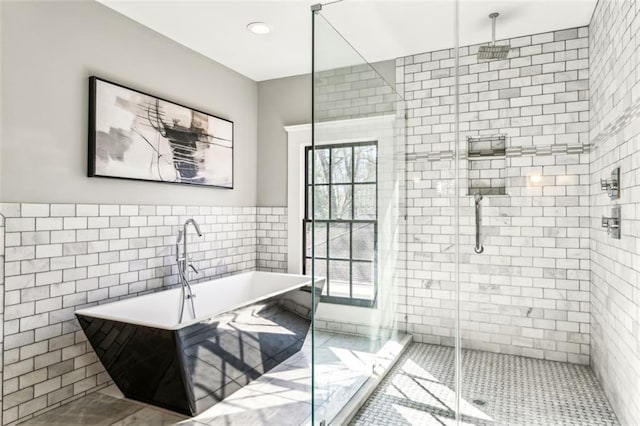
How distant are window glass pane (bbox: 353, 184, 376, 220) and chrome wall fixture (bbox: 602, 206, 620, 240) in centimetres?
131

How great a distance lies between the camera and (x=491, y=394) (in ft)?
7.64

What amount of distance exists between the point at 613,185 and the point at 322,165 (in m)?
1.56

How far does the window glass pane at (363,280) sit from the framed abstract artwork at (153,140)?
1.89 m

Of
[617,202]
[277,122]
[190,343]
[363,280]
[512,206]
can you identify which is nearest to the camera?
[617,202]

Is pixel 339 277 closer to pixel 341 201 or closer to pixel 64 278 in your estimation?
pixel 341 201

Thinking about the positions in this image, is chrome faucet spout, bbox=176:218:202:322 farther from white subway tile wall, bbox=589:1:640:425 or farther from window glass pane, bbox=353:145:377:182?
white subway tile wall, bbox=589:1:640:425

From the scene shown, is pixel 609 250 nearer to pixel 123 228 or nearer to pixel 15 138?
pixel 123 228

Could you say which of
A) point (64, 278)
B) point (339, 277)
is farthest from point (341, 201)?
point (64, 278)

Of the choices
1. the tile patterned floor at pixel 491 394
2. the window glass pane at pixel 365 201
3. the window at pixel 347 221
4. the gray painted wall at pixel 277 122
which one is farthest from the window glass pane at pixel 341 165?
the gray painted wall at pixel 277 122

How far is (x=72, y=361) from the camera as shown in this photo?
269 cm

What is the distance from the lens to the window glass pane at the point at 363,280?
261 centimetres

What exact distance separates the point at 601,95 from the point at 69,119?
336cm

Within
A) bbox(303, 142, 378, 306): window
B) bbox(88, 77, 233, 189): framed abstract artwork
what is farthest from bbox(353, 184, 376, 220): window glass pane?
bbox(88, 77, 233, 189): framed abstract artwork

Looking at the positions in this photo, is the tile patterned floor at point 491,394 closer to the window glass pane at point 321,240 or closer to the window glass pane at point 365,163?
the window glass pane at point 321,240
